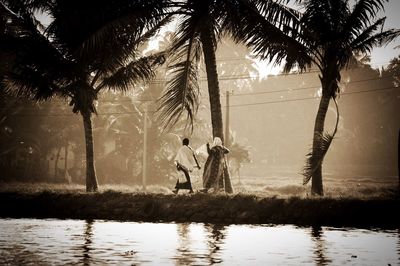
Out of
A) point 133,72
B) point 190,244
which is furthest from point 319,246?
point 133,72

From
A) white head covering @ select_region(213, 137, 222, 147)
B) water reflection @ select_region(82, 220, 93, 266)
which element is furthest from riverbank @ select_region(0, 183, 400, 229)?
white head covering @ select_region(213, 137, 222, 147)

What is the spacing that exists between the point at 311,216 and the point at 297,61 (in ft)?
14.5

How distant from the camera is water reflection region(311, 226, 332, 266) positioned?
6.70 meters

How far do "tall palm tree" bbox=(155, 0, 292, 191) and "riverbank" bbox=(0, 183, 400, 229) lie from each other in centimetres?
242

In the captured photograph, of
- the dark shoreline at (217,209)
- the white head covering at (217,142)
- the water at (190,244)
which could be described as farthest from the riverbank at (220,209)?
the white head covering at (217,142)

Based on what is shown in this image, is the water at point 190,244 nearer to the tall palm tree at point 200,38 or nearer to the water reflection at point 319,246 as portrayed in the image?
the water reflection at point 319,246

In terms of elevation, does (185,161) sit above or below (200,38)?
below

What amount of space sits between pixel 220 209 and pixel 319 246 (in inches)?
184

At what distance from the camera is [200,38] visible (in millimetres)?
15945

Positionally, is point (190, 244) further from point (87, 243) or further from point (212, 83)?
point (212, 83)

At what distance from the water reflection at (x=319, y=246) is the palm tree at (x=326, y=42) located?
397 cm

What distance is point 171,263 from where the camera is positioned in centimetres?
640

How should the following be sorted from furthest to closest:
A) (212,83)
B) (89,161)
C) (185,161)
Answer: (89,161), (212,83), (185,161)

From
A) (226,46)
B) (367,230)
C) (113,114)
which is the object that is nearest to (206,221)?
(367,230)
